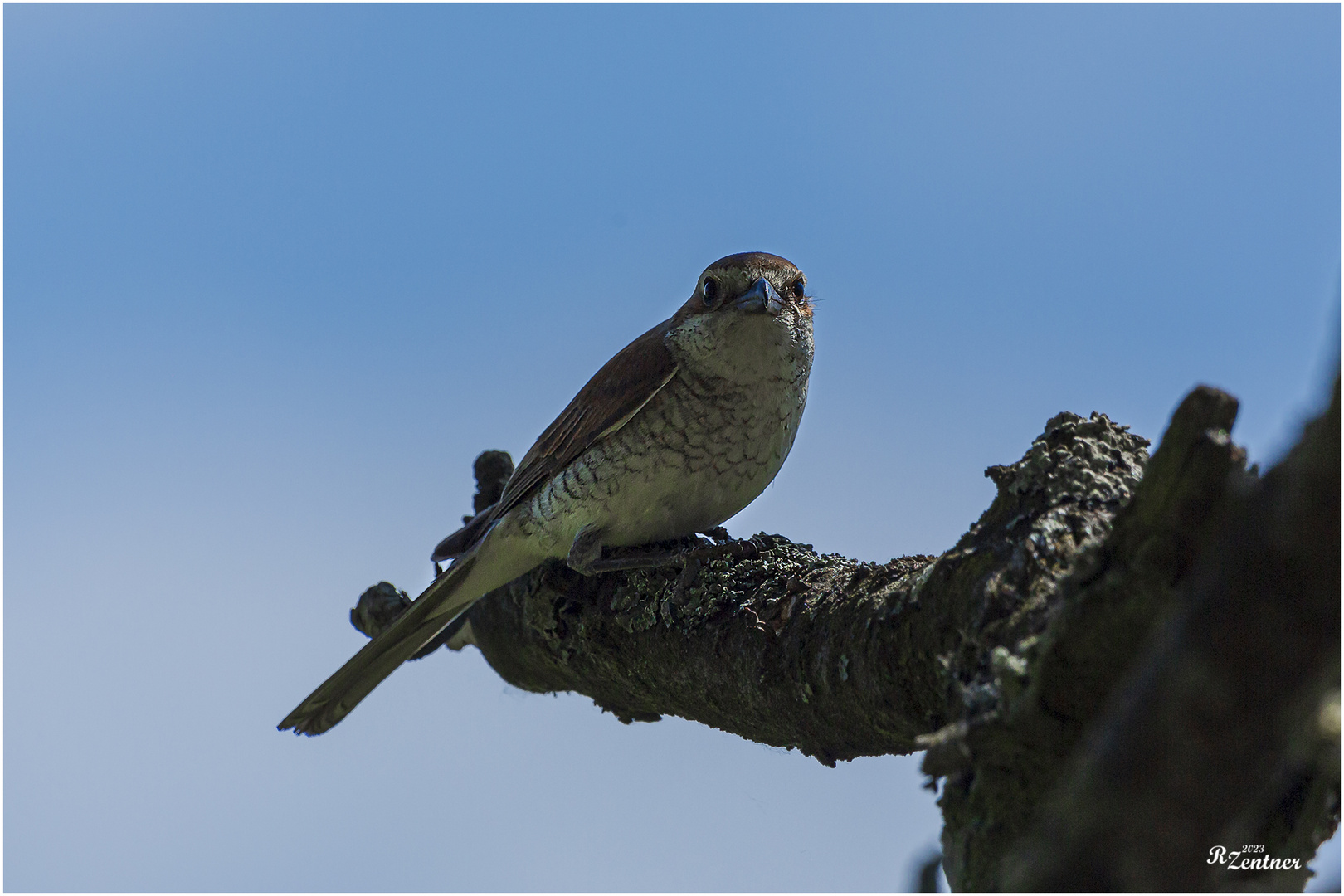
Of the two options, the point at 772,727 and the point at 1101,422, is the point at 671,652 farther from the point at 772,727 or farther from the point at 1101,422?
the point at 1101,422

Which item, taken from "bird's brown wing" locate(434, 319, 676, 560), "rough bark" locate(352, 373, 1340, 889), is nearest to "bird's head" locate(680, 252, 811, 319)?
"bird's brown wing" locate(434, 319, 676, 560)

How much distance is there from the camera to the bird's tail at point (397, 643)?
413 cm

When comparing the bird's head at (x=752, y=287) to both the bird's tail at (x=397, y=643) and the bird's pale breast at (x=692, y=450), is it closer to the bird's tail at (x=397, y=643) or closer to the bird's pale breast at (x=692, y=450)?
the bird's pale breast at (x=692, y=450)

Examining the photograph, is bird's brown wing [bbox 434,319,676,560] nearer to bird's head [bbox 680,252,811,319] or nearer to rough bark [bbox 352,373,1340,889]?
bird's head [bbox 680,252,811,319]

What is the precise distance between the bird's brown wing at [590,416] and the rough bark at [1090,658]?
1082mm

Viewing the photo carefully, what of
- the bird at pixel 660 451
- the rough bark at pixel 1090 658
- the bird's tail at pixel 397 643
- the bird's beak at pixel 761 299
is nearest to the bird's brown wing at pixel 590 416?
the bird at pixel 660 451

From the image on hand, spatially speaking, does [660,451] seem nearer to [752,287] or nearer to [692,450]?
[692,450]

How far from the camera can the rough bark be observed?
1.25 meters

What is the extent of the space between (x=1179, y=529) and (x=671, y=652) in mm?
2027

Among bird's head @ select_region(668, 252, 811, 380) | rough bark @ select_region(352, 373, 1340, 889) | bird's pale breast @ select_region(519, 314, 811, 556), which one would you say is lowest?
rough bark @ select_region(352, 373, 1340, 889)

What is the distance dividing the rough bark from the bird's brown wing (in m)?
1.08

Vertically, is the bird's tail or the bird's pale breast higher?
the bird's pale breast

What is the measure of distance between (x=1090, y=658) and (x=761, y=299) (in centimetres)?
253

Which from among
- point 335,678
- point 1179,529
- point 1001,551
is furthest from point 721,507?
point 1179,529
